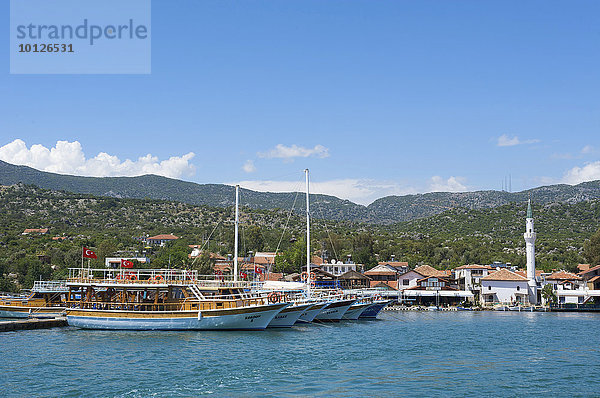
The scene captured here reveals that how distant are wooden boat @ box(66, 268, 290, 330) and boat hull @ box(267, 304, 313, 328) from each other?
1.59 meters

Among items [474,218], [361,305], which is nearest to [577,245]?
[474,218]

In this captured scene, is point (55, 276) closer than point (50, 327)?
No

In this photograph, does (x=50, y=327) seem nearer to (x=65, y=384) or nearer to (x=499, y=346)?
(x=65, y=384)

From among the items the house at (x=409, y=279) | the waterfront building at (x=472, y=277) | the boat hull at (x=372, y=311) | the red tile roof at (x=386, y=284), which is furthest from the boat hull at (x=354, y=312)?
the waterfront building at (x=472, y=277)

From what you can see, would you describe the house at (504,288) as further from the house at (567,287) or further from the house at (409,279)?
the house at (409,279)

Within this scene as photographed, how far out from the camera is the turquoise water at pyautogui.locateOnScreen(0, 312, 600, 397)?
26109mm

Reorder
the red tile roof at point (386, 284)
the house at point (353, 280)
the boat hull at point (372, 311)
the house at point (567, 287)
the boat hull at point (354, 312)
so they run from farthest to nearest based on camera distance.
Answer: the red tile roof at point (386, 284), the house at point (353, 280), the house at point (567, 287), the boat hull at point (372, 311), the boat hull at point (354, 312)

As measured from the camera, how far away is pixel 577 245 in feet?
428

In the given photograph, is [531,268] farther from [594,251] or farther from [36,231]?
[36,231]

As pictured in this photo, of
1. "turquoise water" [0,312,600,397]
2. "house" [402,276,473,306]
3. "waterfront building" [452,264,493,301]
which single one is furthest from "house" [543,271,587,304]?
"turquoise water" [0,312,600,397]

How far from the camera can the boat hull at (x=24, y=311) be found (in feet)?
185

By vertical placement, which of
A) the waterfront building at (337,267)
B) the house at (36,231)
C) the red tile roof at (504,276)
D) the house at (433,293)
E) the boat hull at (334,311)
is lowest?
the house at (433,293)

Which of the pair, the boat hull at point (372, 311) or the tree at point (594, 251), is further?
the tree at point (594, 251)

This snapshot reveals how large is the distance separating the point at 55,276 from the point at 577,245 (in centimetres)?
10752
